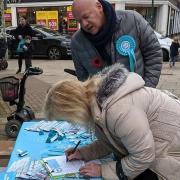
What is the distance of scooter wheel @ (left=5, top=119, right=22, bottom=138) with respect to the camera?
4805 mm

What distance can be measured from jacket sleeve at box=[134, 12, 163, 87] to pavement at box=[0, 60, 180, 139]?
1672 millimetres

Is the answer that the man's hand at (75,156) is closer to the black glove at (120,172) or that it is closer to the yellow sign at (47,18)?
the black glove at (120,172)

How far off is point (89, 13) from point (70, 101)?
0.82 m

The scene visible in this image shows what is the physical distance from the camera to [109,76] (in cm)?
203

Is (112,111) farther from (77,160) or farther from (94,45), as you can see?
(94,45)

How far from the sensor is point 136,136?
1896mm

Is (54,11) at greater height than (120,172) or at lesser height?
greater

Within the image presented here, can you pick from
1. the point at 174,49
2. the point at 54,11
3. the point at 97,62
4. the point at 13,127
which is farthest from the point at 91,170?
the point at 54,11

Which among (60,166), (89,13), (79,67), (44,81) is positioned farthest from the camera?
(44,81)

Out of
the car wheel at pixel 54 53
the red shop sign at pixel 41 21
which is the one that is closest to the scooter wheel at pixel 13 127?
the car wheel at pixel 54 53

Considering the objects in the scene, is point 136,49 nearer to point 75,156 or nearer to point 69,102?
point 75,156

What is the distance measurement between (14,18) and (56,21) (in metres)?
2.89

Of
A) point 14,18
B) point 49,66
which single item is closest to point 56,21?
point 14,18

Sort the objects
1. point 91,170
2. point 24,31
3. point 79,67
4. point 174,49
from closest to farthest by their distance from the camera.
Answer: point 91,170 → point 79,67 → point 24,31 → point 174,49
